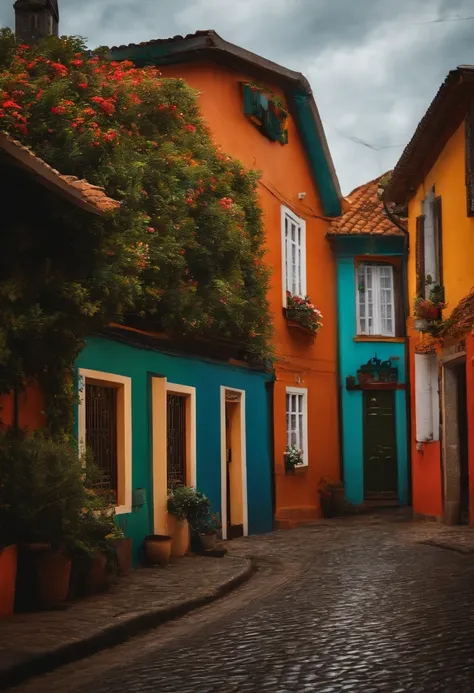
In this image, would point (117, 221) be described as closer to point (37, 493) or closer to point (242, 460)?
point (37, 493)

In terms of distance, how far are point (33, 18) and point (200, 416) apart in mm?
5871

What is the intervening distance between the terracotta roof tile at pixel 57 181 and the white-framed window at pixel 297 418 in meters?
12.3

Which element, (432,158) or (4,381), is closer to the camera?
(4,381)

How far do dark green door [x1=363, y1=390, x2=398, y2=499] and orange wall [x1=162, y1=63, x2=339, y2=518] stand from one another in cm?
80

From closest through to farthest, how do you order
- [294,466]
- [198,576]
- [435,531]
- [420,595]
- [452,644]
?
[452,644] → [420,595] → [198,576] → [435,531] → [294,466]

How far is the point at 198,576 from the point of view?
12367 millimetres

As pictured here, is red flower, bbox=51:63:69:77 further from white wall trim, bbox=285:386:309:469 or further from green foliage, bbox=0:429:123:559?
white wall trim, bbox=285:386:309:469

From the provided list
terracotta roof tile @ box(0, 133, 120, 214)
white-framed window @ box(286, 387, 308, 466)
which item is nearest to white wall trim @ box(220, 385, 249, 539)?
white-framed window @ box(286, 387, 308, 466)

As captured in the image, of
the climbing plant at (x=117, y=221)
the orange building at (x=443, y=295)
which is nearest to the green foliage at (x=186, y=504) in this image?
the climbing plant at (x=117, y=221)

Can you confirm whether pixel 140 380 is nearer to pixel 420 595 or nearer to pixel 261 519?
pixel 420 595

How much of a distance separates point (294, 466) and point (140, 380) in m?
8.22

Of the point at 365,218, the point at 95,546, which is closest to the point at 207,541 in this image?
the point at 95,546

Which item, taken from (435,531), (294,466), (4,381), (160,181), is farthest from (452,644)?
(294,466)

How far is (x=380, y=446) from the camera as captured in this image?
2514 centimetres
